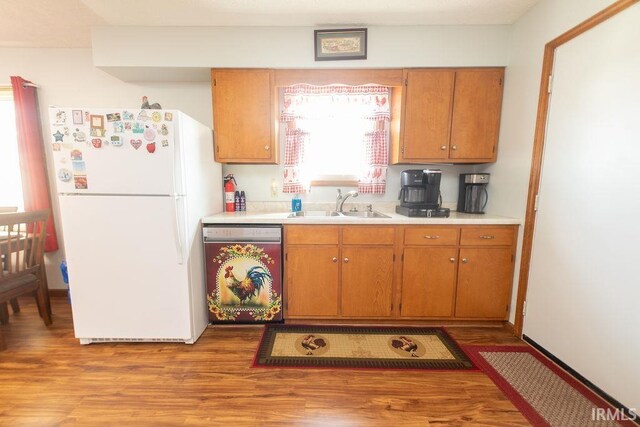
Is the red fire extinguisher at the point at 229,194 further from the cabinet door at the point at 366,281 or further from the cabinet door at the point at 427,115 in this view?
the cabinet door at the point at 427,115

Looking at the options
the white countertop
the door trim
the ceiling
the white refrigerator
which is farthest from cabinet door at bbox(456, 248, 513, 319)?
the white refrigerator

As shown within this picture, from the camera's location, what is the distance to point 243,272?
2152 millimetres

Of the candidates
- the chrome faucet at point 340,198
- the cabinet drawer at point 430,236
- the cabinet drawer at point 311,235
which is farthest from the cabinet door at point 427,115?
the cabinet drawer at point 311,235

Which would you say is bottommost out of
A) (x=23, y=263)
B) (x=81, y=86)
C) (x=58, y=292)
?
(x=58, y=292)

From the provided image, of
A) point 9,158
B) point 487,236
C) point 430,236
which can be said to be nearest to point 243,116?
point 430,236

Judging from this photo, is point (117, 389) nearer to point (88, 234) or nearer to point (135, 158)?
point (88, 234)

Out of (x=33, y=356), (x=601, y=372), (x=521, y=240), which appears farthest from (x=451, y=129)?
(x=33, y=356)

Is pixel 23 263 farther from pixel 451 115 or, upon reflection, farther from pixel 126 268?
pixel 451 115

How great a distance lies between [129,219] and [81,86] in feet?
6.33

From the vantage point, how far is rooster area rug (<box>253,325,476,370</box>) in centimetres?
177

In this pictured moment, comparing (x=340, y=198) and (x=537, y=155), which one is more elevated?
(x=537, y=155)

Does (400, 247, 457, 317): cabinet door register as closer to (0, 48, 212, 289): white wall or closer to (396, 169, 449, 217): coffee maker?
(396, 169, 449, 217): coffee maker

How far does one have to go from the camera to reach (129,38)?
7.25 ft

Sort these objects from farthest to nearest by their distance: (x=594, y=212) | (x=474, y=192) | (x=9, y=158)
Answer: (x=9, y=158)
(x=474, y=192)
(x=594, y=212)
